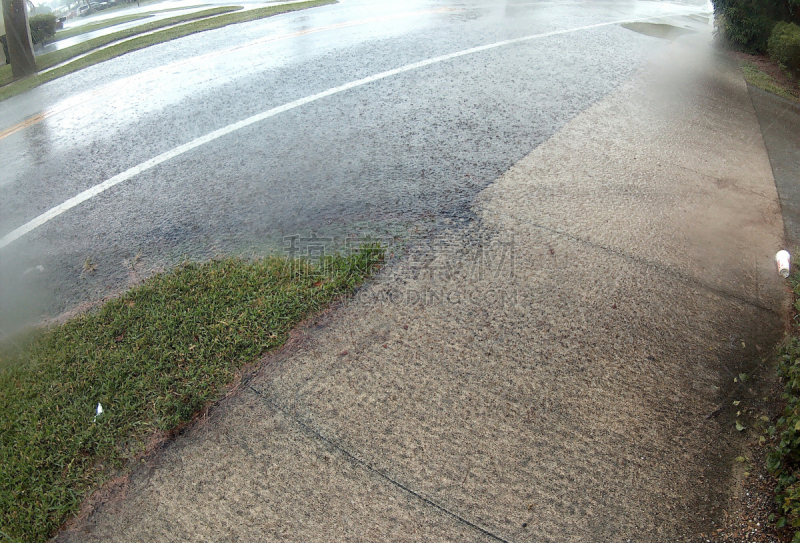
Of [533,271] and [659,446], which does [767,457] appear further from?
[533,271]

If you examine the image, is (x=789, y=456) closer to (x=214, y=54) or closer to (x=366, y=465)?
(x=366, y=465)

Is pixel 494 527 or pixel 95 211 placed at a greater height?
pixel 95 211

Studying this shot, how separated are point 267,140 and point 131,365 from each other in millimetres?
Result: 3462

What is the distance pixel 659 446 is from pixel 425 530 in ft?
4.36

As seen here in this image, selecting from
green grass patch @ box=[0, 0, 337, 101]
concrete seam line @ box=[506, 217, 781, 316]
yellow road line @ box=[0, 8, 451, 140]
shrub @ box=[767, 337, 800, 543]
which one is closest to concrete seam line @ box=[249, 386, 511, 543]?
shrub @ box=[767, 337, 800, 543]

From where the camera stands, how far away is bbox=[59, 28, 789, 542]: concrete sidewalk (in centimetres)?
270

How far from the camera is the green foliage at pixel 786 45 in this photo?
8.84m

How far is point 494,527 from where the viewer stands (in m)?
2.63

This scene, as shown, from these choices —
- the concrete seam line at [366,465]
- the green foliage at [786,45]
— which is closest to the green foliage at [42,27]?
the concrete seam line at [366,465]

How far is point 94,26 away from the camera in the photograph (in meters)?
13.3

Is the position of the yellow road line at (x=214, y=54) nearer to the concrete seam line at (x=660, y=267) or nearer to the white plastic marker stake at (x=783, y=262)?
the concrete seam line at (x=660, y=267)

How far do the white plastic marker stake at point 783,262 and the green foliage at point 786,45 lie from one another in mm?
6103

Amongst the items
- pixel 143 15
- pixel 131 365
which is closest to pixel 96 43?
pixel 143 15

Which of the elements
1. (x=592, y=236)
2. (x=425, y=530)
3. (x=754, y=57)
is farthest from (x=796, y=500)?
(x=754, y=57)
